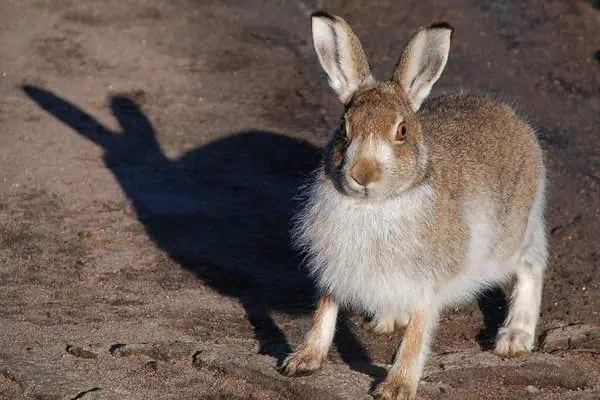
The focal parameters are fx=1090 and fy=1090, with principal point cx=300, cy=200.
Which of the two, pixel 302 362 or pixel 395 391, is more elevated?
pixel 395 391

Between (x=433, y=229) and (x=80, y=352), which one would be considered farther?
(x=80, y=352)

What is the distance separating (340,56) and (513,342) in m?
1.89

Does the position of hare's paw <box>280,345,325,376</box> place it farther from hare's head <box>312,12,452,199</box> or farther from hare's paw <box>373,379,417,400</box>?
hare's head <box>312,12,452,199</box>

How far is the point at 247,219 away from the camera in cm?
762

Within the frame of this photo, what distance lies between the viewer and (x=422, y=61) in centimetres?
565

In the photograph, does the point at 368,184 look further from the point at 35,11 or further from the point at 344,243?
the point at 35,11

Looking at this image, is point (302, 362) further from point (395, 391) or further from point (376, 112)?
point (376, 112)

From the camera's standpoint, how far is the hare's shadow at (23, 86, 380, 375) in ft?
21.8

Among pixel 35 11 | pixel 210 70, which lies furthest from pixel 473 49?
pixel 35 11

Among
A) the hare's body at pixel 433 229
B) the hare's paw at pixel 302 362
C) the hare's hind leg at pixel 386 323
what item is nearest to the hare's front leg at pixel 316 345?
the hare's paw at pixel 302 362

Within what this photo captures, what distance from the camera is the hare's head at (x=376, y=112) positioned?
5.15 meters

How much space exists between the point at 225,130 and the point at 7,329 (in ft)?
11.1

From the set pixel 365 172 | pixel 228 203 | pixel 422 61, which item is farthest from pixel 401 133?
pixel 228 203

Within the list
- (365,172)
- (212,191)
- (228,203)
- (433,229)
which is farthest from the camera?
(212,191)
